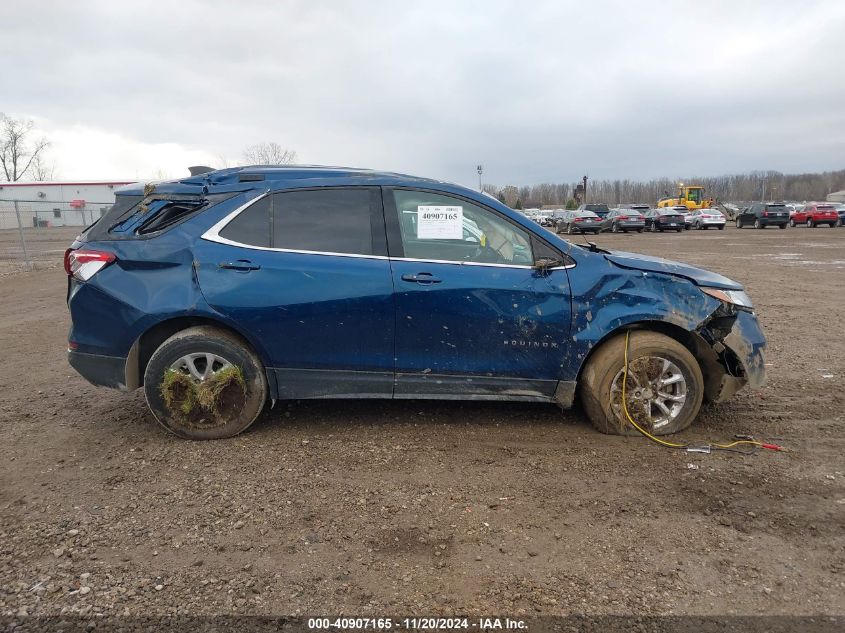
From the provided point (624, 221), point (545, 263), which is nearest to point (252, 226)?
point (545, 263)

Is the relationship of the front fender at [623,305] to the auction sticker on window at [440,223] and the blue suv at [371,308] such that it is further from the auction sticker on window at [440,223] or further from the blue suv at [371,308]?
the auction sticker on window at [440,223]

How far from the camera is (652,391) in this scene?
3959 millimetres

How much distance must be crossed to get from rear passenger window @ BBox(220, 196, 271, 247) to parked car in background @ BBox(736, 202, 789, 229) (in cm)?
4098

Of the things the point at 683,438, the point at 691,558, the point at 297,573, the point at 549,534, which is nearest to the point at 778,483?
the point at 683,438

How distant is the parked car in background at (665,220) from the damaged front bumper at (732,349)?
112ft

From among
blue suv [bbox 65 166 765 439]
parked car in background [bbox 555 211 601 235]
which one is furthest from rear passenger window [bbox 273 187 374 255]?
parked car in background [bbox 555 211 601 235]

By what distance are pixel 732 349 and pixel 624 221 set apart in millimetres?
33383

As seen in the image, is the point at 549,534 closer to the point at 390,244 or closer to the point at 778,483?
the point at 778,483

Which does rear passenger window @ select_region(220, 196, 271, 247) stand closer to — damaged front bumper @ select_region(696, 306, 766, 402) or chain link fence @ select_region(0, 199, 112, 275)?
damaged front bumper @ select_region(696, 306, 766, 402)

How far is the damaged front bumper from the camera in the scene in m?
3.98

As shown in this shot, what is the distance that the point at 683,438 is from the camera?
13.2 ft

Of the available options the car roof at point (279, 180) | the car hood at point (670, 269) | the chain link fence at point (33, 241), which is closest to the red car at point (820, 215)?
the chain link fence at point (33, 241)

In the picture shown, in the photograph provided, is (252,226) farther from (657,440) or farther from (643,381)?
(657,440)

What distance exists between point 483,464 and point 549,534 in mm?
789
